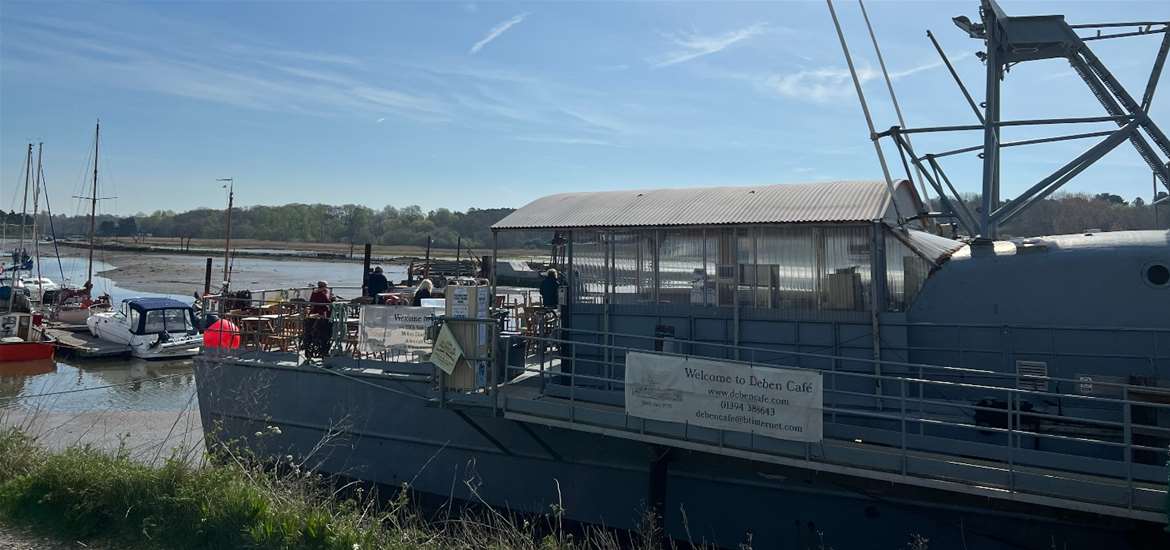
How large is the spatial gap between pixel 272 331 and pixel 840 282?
9591mm

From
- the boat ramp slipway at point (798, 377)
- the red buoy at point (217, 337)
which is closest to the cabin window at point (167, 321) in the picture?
the red buoy at point (217, 337)

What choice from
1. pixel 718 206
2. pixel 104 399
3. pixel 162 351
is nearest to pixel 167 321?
pixel 162 351

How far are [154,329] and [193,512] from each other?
2738cm

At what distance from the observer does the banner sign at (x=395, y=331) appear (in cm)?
1163

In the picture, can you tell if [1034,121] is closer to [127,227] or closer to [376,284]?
[376,284]

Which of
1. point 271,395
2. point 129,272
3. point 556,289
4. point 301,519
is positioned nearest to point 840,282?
point 556,289

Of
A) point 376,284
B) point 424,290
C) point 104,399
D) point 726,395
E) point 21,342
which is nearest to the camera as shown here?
point 726,395

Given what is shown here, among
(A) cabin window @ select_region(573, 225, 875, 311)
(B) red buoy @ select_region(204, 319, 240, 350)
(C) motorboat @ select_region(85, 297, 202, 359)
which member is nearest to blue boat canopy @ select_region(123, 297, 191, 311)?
(C) motorboat @ select_region(85, 297, 202, 359)

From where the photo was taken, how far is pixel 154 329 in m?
29.9

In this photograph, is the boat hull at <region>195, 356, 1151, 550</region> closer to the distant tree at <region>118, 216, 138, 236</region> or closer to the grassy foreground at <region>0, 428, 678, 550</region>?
the grassy foreground at <region>0, 428, 678, 550</region>

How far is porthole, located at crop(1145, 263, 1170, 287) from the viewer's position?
870cm

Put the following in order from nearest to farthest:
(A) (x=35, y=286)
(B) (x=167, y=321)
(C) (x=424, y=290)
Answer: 1. (C) (x=424, y=290)
2. (B) (x=167, y=321)
3. (A) (x=35, y=286)

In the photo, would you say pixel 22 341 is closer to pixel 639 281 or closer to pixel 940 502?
pixel 639 281

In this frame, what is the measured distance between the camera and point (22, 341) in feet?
89.0
